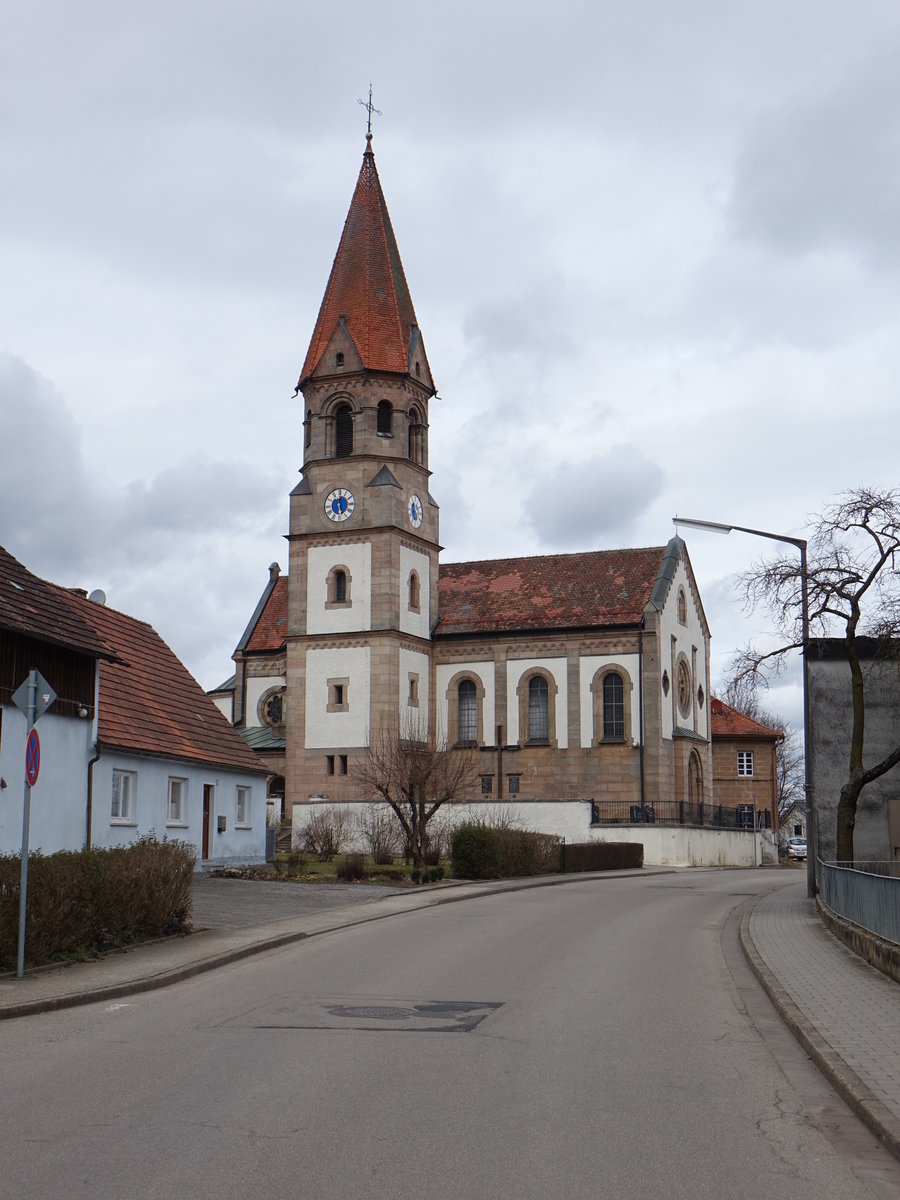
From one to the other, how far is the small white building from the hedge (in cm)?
282

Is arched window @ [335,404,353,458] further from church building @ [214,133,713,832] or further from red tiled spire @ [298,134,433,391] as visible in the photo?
red tiled spire @ [298,134,433,391]

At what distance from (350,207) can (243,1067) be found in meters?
60.6

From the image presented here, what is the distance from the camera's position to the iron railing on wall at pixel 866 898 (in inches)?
587

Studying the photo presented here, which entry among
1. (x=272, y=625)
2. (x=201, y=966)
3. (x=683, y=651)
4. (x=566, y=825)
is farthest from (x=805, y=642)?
(x=272, y=625)

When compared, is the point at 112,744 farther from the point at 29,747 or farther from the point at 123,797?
the point at 29,747

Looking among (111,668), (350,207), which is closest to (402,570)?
(350,207)

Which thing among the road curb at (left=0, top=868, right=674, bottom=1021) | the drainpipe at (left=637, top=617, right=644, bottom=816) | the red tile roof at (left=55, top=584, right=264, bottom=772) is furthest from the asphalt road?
the drainpipe at (left=637, top=617, right=644, bottom=816)

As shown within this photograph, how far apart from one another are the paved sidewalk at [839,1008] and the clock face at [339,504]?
41444 millimetres

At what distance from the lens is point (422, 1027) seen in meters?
11.5

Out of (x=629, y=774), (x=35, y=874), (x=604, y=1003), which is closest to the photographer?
(x=604, y=1003)

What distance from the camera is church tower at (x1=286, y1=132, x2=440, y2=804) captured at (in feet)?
196

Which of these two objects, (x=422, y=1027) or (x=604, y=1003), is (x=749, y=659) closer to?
(x=604, y=1003)

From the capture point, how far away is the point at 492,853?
36.0 meters

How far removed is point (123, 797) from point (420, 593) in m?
34.1
